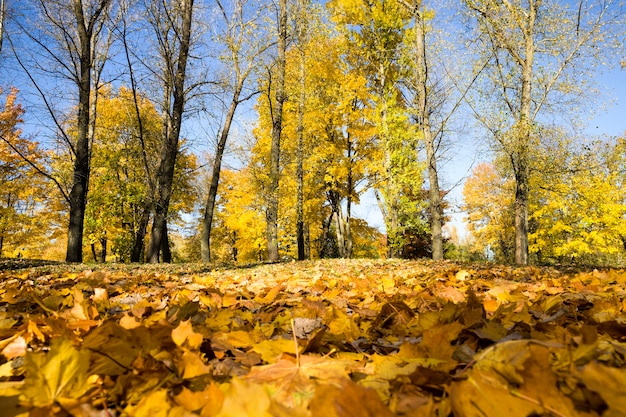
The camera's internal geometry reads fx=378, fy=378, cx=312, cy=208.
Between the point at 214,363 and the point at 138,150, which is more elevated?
the point at 138,150

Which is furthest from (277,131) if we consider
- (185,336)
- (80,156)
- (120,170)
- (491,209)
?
(491,209)

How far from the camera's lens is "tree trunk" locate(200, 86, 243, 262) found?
11.8 meters

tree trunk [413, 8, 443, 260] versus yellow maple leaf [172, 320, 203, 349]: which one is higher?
tree trunk [413, 8, 443, 260]

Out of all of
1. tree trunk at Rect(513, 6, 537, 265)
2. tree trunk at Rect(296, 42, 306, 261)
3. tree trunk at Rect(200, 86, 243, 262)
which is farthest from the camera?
tree trunk at Rect(200, 86, 243, 262)

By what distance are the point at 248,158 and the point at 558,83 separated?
A: 10.3 meters

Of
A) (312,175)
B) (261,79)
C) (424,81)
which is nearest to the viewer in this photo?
(424,81)

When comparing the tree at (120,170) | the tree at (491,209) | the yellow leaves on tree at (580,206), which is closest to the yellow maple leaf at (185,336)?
the yellow leaves on tree at (580,206)

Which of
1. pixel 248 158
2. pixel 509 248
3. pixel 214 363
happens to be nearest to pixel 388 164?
pixel 248 158

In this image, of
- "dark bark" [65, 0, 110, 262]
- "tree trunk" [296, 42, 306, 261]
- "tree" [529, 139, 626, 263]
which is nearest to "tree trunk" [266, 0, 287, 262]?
"tree trunk" [296, 42, 306, 261]

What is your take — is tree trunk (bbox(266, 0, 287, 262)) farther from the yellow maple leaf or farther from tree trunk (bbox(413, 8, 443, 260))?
the yellow maple leaf

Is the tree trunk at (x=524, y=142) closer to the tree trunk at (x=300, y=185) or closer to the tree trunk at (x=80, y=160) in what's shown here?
the tree trunk at (x=300, y=185)

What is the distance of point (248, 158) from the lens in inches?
558

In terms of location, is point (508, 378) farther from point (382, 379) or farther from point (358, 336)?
point (358, 336)

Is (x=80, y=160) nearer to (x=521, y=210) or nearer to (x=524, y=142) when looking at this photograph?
(x=524, y=142)
